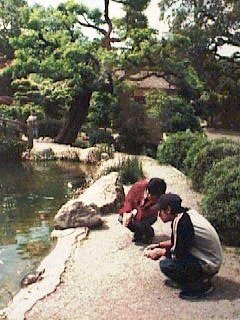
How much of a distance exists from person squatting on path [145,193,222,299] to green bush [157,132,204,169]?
23.8 ft

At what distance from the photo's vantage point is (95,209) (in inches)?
335

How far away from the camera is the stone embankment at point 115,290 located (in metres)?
4.95

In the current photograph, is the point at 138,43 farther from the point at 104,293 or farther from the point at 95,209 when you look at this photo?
the point at 104,293

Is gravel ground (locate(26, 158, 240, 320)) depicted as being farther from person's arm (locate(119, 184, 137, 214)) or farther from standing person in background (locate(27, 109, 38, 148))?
standing person in background (locate(27, 109, 38, 148))

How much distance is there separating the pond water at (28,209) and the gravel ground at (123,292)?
0.79 metres

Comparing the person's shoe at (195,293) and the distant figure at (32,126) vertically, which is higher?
the distant figure at (32,126)

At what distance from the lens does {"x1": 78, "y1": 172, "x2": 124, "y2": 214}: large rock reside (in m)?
8.91

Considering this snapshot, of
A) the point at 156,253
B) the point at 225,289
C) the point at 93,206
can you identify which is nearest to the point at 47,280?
the point at 156,253


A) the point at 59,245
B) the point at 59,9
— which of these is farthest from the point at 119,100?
the point at 59,245

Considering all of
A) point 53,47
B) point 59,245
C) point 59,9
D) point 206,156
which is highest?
point 59,9

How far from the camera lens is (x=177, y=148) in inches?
512

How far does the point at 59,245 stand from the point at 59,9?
42.8 feet

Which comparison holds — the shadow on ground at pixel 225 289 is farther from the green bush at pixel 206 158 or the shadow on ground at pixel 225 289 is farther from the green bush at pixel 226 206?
the green bush at pixel 206 158

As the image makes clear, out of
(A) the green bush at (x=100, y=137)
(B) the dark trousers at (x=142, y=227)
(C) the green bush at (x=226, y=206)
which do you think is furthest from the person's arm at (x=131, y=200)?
(A) the green bush at (x=100, y=137)
